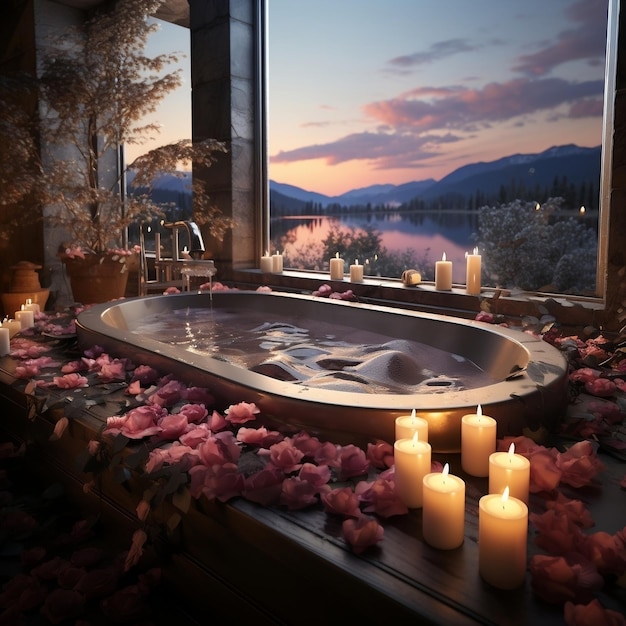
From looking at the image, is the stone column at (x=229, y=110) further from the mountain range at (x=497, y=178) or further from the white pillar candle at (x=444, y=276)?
the white pillar candle at (x=444, y=276)

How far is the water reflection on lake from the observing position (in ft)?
9.97

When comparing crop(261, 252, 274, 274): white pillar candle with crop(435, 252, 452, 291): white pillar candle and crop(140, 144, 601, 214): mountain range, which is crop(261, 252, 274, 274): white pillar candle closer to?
crop(140, 144, 601, 214): mountain range

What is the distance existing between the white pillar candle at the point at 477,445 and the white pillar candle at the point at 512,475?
0.40 ft

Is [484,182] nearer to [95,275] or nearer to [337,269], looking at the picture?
[337,269]

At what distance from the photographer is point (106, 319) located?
238 centimetres

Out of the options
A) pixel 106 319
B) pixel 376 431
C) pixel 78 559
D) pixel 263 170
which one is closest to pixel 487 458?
pixel 376 431

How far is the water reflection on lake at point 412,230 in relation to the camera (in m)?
3.04

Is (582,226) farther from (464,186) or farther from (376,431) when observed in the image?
(376,431)

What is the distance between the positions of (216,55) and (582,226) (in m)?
2.55

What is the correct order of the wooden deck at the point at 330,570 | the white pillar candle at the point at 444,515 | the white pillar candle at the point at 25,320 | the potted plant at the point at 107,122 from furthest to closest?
the potted plant at the point at 107,122, the white pillar candle at the point at 25,320, the white pillar candle at the point at 444,515, the wooden deck at the point at 330,570

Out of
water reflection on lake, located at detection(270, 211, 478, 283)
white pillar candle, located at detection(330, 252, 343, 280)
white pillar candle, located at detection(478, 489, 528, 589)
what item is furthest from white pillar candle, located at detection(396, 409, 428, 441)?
white pillar candle, located at detection(330, 252, 343, 280)

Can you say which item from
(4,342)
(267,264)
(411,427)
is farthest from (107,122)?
(411,427)

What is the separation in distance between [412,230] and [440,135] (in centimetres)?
54

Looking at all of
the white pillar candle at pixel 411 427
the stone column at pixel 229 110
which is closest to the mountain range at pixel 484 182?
the stone column at pixel 229 110
